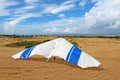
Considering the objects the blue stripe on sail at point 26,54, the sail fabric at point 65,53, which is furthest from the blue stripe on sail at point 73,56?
the blue stripe on sail at point 26,54

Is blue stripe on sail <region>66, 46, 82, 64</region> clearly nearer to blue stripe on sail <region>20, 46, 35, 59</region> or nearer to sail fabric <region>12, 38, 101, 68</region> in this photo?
sail fabric <region>12, 38, 101, 68</region>

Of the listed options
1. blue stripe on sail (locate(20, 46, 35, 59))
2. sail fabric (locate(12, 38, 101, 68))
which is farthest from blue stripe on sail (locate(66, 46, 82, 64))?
blue stripe on sail (locate(20, 46, 35, 59))

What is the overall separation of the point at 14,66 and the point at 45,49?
244 cm

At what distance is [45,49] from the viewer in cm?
1369

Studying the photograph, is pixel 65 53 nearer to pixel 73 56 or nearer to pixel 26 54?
pixel 73 56

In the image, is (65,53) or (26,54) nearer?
(65,53)

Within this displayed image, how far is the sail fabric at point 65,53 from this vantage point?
39.8 feet

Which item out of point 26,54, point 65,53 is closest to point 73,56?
point 65,53

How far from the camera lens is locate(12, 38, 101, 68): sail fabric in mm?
12141

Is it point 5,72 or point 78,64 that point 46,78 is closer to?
point 5,72

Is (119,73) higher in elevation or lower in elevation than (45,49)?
lower

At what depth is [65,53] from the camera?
1291 centimetres

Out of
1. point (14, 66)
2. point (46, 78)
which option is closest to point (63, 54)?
point (14, 66)

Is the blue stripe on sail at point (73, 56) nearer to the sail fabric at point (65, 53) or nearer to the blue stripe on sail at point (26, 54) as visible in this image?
the sail fabric at point (65, 53)
